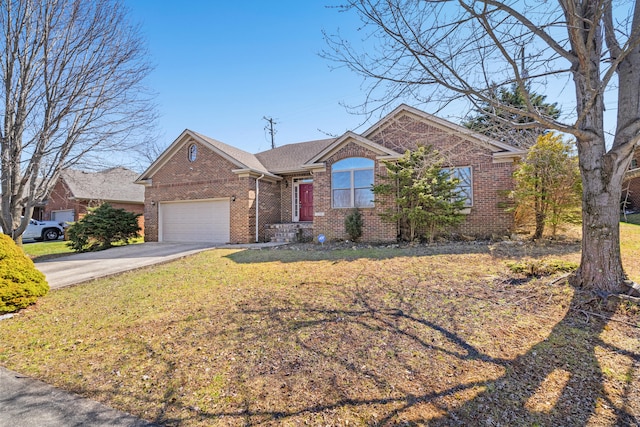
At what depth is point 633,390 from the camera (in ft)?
8.16

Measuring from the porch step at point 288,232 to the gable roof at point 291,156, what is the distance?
2665 millimetres

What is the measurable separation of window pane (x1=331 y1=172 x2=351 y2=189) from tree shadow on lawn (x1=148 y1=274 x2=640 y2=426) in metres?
8.28

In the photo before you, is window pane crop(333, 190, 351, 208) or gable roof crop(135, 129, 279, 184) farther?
gable roof crop(135, 129, 279, 184)

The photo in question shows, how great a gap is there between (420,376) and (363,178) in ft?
30.7

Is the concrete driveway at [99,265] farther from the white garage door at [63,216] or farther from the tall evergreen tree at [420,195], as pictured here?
the white garage door at [63,216]

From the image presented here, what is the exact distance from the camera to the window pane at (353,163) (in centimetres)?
1152

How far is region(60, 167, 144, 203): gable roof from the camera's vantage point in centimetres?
2130

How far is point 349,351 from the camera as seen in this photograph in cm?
320

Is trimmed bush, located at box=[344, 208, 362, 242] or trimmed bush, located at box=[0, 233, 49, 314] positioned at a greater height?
trimmed bush, located at box=[344, 208, 362, 242]

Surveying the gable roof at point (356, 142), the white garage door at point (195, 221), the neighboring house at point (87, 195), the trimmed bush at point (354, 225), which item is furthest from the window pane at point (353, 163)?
the neighboring house at point (87, 195)

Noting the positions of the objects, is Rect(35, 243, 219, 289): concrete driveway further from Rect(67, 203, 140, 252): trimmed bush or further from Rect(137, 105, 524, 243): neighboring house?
Rect(137, 105, 524, 243): neighboring house

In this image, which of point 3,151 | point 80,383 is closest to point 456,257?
point 80,383

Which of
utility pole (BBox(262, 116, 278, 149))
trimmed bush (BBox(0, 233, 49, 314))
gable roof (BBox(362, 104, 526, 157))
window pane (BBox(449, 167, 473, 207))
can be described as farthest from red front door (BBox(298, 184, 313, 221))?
utility pole (BBox(262, 116, 278, 149))

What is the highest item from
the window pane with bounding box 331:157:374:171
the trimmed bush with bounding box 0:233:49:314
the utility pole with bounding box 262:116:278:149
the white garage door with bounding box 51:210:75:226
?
the utility pole with bounding box 262:116:278:149
